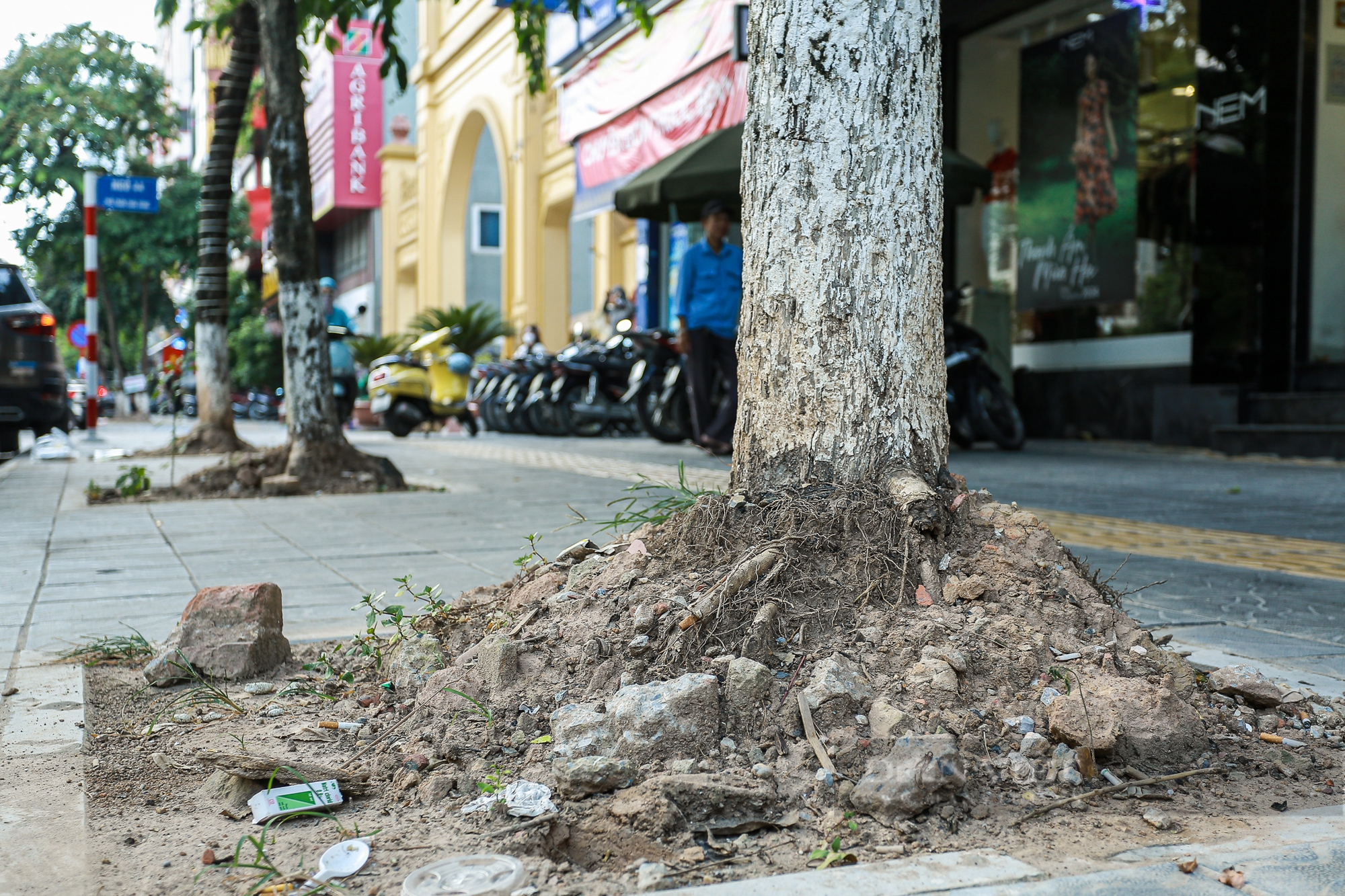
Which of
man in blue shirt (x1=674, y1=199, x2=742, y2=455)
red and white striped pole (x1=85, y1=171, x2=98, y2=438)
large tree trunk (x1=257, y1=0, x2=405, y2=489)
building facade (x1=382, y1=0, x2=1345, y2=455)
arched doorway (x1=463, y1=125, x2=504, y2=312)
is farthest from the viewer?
arched doorway (x1=463, y1=125, x2=504, y2=312)

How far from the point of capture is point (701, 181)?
9.70 meters

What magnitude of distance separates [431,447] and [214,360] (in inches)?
121

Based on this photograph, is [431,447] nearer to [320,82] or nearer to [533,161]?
[533,161]

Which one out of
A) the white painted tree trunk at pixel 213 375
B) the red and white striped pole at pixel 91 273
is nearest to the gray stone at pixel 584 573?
the white painted tree trunk at pixel 213 375

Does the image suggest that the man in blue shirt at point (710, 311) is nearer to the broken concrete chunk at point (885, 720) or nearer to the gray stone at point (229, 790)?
the broken concrete chunk at point (885, 720)

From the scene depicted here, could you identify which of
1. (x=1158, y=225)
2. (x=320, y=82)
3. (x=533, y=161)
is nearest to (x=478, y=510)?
(x=1158, y=225)

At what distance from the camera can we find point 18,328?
33.2ft

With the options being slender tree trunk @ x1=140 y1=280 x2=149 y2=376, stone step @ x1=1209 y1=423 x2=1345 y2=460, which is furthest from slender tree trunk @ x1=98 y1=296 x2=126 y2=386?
stone step @ x1=1209 y1=423 x2=1345 y2=460

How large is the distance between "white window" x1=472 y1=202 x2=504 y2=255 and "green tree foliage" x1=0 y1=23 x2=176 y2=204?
7.38 m

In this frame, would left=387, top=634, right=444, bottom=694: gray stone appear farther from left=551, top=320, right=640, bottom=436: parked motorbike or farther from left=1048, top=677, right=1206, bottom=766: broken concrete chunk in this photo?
left=551, top=320, right=640, bottom=436: parked motorbike

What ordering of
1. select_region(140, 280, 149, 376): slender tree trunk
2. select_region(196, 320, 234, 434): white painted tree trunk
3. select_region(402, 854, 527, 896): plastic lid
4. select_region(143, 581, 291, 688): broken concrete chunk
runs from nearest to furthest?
Answer: select_region(402, 854, 527, 896): plastic lid < select_region(143, 581, 291, 688): broken concrete chunk < select_region(196, 320, 234, 434): white painted tree trunk < select_region(140, 280, 149, 376): slender tree trunk

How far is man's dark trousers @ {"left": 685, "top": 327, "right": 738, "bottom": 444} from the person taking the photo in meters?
8.33

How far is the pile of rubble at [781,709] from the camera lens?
6.10ft

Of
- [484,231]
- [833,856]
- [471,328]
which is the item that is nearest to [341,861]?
[833,856]
